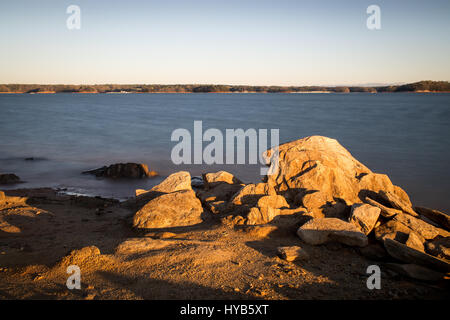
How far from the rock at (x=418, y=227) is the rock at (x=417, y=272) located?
6.36ft

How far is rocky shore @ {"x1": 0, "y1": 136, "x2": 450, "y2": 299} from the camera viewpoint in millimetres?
5145

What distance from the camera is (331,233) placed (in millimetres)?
6844

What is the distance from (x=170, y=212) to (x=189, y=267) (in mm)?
2872

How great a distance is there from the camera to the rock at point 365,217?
23.7 ft

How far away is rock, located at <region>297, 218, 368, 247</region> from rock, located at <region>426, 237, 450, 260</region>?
1334mm

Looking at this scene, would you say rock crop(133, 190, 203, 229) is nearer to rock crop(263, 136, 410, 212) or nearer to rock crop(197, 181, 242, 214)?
rock crop(197, 181, 242, 214)

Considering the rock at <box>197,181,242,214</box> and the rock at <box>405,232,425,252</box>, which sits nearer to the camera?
the rock at <box>405,232,425,252</box>

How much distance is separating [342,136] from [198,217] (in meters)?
27.7

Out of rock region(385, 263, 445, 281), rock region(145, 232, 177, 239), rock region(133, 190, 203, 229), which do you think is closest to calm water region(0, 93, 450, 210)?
rock region(133, 190, 203, 229)

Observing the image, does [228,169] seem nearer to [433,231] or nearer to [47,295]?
[433,231]

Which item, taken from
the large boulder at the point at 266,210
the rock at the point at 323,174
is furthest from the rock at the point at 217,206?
the rock at the point at 323,174

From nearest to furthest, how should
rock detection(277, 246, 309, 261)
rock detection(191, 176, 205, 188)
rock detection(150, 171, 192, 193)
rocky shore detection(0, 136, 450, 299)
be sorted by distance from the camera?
rocky shore detection(0, 136, 450, 299), rock detection(277, 246, 309, 261), rock detection(150, 171, 192, 193), rock detection(191, 176, 205, 188)

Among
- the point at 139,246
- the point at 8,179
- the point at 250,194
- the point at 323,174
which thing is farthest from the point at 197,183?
the point at 8,179

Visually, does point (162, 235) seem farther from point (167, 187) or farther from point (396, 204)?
point (396, 204)
